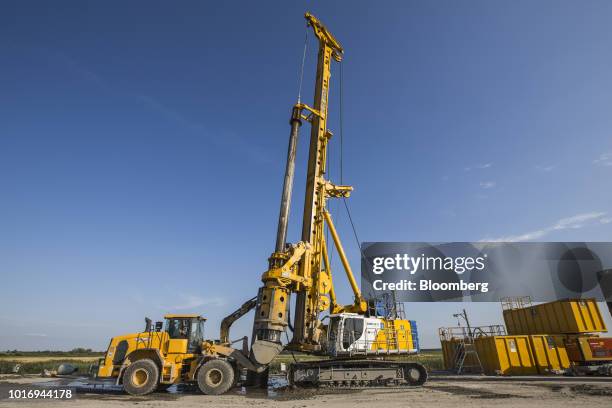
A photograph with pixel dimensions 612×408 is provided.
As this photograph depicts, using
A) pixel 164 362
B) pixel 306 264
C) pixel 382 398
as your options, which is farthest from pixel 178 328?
pixel 382 398

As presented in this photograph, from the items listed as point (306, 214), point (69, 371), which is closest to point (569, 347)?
point (306, 214)

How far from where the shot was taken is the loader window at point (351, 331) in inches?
559

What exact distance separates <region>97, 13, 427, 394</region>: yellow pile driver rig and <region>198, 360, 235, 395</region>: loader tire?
0.03 m

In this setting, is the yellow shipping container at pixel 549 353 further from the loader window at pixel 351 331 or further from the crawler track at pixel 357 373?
the loader window at pixel 351 331

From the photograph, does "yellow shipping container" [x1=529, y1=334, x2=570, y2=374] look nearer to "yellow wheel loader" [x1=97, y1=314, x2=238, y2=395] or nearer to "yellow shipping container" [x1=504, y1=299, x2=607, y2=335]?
"yellow shipping container" [x1=504, y1=299, x2=607, y2=335]

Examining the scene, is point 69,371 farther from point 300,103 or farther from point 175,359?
point 300,103

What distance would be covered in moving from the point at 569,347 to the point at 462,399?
41.7ft

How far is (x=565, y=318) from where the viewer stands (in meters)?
19.7

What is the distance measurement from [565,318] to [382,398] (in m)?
14.7

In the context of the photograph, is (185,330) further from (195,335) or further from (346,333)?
(346,333)

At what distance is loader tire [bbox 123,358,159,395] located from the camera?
13016 mm

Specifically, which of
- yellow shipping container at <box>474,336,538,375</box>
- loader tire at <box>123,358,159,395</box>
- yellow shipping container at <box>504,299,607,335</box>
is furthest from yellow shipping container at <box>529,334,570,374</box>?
loader tire at <box>123,358,159,395</box>

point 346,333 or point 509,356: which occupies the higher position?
point 346,333

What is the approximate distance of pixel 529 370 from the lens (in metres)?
19.0
